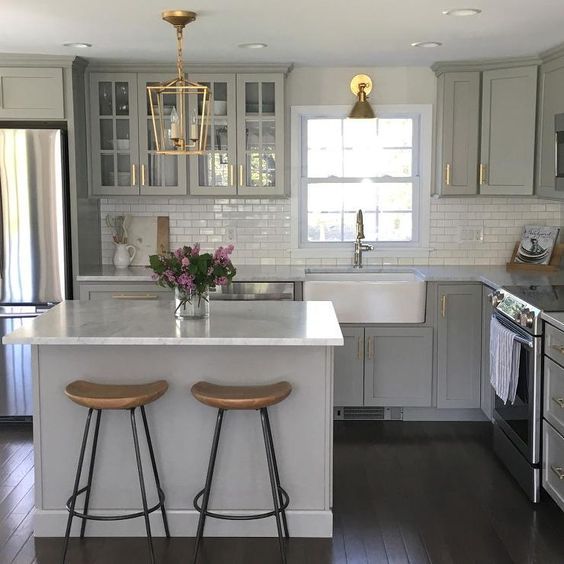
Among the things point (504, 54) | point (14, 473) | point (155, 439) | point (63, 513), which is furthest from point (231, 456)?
point (504, 54)

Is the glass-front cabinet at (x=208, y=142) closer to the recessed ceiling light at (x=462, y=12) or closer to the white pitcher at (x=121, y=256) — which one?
the white pitcher at (x=121, y=256)

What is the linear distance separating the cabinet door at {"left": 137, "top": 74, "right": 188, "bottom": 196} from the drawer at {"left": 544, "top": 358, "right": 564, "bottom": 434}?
2.80m

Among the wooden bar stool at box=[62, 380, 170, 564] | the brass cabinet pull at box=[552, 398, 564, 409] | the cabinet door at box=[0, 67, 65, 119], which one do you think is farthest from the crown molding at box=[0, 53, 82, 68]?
the brass cabinet pull at box=[552, 398, 564, 409]

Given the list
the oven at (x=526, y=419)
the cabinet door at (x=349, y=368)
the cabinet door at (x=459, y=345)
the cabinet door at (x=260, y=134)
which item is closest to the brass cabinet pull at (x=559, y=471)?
the oven at (x=526, y=419)

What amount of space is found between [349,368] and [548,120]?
1.99 m

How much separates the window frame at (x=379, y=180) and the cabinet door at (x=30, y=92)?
161 centimetres

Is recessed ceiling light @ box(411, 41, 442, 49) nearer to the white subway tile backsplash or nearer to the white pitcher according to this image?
the white subway tile backsplash

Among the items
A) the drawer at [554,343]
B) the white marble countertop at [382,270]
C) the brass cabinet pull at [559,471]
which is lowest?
the brass cabinet pull at [559,471]

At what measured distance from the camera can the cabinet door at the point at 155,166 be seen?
557cm

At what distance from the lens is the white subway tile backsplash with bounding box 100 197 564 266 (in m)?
5.80

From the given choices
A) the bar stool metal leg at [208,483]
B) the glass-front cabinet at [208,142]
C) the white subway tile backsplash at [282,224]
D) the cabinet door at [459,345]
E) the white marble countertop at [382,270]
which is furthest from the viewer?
the white subway tile backsplash at [282,224]

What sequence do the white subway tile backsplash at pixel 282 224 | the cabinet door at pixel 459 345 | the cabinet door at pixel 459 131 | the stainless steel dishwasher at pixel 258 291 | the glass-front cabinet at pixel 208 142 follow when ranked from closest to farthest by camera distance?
the cabinet door at pixel 459 345, the stainless steel dishwasher at pixel 258 291, the cabinet door at pixel 459 131, the glass-front cabinet at pixel 208 142, the white subway tile backsplash at pixel 282 224

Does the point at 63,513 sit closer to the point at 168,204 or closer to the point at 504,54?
the point at 168,204

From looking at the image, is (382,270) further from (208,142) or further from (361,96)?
(208,142)
